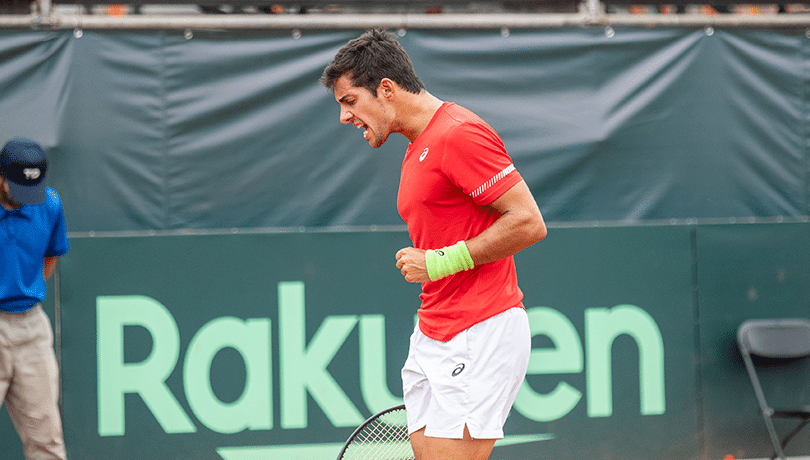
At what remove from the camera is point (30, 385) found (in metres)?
3.66

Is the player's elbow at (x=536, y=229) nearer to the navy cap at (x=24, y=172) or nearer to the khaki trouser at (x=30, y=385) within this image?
the navy cap at (x=24, y=172)

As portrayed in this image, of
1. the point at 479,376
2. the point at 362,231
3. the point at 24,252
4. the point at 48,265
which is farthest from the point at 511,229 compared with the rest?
the point at 48,265

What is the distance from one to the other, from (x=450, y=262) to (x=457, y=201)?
0.21 meters

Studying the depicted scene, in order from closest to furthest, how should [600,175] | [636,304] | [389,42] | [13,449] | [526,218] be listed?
[526,218]
[389,42]
[13,449]
[636,304]
[600,175]

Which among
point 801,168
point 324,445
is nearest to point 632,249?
point 801,168

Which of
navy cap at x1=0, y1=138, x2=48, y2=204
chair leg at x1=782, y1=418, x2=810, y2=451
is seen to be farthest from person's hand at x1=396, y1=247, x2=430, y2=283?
chair leg at x1=782, y1=418, x2=810, y2=451

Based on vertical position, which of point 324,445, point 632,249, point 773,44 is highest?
point 773,44

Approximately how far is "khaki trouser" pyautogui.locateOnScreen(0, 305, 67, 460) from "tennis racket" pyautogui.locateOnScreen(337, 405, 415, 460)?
1508 millimetres

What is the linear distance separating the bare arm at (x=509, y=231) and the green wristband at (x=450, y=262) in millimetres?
17

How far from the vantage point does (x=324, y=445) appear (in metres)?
4.47

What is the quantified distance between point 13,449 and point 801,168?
5282 mm

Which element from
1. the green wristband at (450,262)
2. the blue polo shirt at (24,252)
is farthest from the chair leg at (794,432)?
the blue polo shirt at (24,252)

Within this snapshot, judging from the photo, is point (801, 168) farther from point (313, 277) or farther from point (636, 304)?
point (313, 277)

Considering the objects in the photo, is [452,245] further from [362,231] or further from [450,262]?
[362,231]
